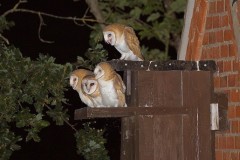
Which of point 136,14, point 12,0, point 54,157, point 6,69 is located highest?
point 12,0

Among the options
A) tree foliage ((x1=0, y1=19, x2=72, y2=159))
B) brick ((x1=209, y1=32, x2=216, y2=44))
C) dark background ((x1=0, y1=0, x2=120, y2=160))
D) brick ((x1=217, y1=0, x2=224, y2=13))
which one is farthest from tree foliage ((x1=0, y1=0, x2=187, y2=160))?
dark background ((x1=0, y1=0, x2=120, y2=160))

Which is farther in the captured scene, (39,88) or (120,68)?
(39,88)

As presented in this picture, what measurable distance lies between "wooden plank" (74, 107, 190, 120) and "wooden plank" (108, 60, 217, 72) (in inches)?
11.7

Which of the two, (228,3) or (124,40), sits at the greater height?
(228,3)

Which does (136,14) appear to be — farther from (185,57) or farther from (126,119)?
(126,119)

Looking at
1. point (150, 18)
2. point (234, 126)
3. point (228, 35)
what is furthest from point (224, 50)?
point (150, 18)

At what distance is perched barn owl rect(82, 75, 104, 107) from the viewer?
4879mm

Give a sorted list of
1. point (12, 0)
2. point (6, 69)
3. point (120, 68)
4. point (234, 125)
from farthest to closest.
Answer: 1. point (12, 0)
2. point (6, 69)
3. point (234, 125)
4. point (120, 68)

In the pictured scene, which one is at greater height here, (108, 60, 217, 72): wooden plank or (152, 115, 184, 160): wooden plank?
(108, 60, 217, 72): wooden plank

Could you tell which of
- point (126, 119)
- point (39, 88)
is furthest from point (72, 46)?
point (126, 119)

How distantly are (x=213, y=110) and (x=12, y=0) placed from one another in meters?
8.83

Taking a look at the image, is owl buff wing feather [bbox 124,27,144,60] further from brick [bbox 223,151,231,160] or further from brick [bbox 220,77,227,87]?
brick [bbox 223,151,231,160]

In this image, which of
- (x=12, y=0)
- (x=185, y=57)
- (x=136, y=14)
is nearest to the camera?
(x=185, y=57)

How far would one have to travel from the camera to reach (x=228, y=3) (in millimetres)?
5594
